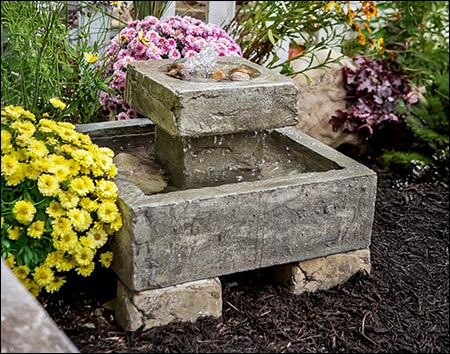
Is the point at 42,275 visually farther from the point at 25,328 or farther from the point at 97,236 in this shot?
the point at 25,328

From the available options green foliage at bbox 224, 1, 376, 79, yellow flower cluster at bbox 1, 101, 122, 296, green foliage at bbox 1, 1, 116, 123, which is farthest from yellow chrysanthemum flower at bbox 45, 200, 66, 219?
green foliage at bbox 224, 1, 376, 79

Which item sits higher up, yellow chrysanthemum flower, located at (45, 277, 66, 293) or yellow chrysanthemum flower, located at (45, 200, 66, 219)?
yellow chrysanthemum flower, located at (45, 200, 66, 219)

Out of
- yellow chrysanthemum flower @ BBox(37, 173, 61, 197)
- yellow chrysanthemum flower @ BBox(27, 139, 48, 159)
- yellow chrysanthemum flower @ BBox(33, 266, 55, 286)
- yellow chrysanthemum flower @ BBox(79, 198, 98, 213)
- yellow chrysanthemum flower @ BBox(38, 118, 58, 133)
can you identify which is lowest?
yellow chrysanthemum flower @ BBox(33, 266, 55, 286)

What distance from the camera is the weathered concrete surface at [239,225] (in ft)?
10.2

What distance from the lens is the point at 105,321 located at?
128 inches

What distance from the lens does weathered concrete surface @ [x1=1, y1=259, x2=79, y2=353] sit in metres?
2.45

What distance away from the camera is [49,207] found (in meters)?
3.11

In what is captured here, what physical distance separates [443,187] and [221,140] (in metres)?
2.02

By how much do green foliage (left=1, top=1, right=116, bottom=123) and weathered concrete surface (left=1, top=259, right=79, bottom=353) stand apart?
0.99 meters

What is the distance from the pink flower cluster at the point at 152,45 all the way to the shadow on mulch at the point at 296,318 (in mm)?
1134

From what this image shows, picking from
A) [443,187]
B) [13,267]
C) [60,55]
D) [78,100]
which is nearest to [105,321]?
[13,267]

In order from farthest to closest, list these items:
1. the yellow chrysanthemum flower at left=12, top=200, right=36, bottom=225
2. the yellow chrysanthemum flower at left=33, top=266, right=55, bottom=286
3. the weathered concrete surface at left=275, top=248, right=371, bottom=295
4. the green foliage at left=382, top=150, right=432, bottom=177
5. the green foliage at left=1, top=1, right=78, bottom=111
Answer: the green foliage at left=382, top=150, right=432, bottom=177 < the weathered concrete surface at left=275, top=248, right=371, bottom=295 < the green foliage at left=1, top=1, right=78, bottom=111 < the yellow chrysanthemum flower at left=33, top=266, right=55, bottom=286 < the yellow chrysanthemum flower at left=12, top=200, right=36, bottom=225

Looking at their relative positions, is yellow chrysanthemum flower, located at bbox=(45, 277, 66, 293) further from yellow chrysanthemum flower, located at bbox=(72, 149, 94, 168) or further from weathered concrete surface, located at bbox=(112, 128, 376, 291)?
yellow chrysanthemum flower, located at bbox=(72, 149, 94, 168)

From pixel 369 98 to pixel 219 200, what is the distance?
8.08 ft
